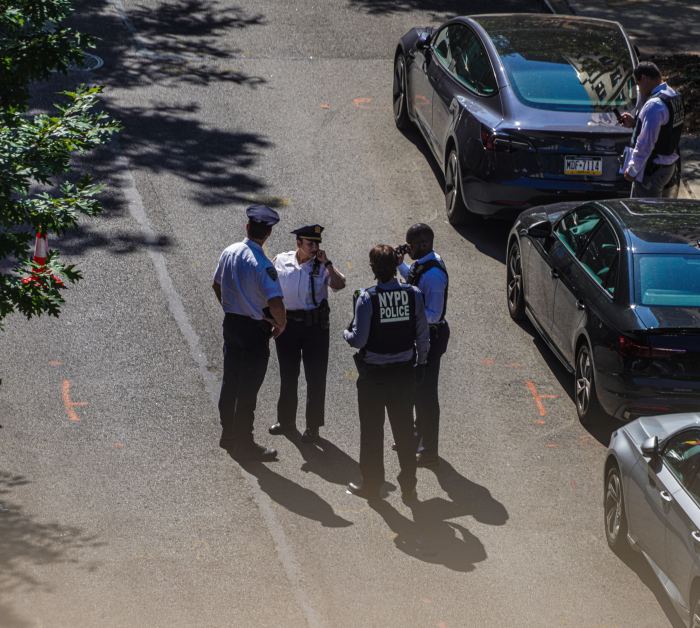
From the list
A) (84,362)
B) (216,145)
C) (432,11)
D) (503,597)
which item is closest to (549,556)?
(503,597)

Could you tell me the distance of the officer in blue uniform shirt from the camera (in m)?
9.08

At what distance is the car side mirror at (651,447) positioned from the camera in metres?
7.74

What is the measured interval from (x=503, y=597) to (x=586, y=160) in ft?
19.4

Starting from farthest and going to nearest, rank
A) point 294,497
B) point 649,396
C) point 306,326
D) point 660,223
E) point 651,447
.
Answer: point 660,223
point 306,326
point 649,396
point 294,497
point 651,447

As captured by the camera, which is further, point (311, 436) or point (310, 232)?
point (311, 436)

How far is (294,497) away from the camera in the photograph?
8891 mm

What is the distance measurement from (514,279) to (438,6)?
9.37 m

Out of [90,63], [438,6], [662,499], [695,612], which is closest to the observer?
[695,612]

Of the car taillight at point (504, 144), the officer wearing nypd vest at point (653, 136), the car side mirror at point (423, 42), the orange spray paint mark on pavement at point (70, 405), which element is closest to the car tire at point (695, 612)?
the orange spray paint mark on pavement at point (70, 405)

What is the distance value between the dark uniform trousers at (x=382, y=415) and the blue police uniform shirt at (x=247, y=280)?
906mm

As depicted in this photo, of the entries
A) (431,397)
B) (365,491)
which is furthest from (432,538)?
(431,397)

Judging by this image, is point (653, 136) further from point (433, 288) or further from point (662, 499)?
point (662, 499)

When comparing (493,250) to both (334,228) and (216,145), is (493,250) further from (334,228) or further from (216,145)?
(216,145)

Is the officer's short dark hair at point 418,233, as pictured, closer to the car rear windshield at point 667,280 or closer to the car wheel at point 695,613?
the car rear windshield at point 667,280
